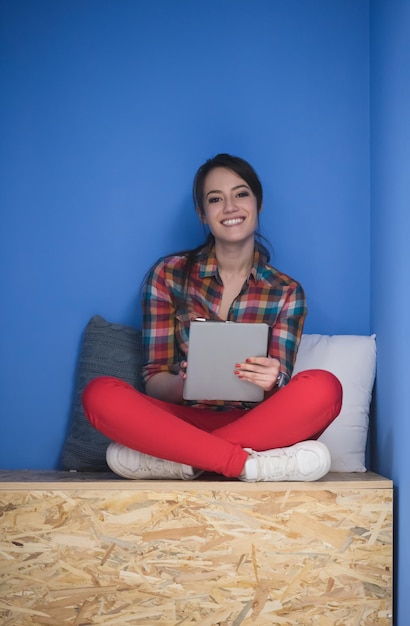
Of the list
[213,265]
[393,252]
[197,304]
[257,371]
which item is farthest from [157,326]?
[393,252]

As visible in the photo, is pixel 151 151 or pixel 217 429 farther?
pixel 151 151

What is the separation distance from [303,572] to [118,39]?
1.92 meters

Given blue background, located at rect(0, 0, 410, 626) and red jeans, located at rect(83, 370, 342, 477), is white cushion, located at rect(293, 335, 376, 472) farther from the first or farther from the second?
red jeans, located at rect(83, 370, 342, 477)

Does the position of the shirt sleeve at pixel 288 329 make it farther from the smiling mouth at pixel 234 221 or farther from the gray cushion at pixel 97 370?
the gray cushion at pixel 97 370

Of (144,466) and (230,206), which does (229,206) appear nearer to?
(230,206)

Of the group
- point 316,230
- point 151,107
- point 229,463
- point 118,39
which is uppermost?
point 118,39

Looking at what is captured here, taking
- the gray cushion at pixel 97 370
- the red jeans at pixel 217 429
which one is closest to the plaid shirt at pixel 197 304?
the gray cushion at pixel 97 370

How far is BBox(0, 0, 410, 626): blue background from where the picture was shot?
2.83 meters

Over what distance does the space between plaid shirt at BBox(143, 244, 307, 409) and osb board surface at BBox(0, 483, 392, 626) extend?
517 millimetres

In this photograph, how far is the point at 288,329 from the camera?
2.53 m

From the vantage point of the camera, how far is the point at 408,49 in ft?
7.80

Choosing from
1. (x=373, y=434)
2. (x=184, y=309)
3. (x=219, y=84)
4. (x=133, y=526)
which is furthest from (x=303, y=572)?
(x=219, y=84)

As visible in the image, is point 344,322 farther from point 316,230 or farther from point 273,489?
point 273,489

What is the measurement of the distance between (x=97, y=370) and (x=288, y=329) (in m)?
0.64
